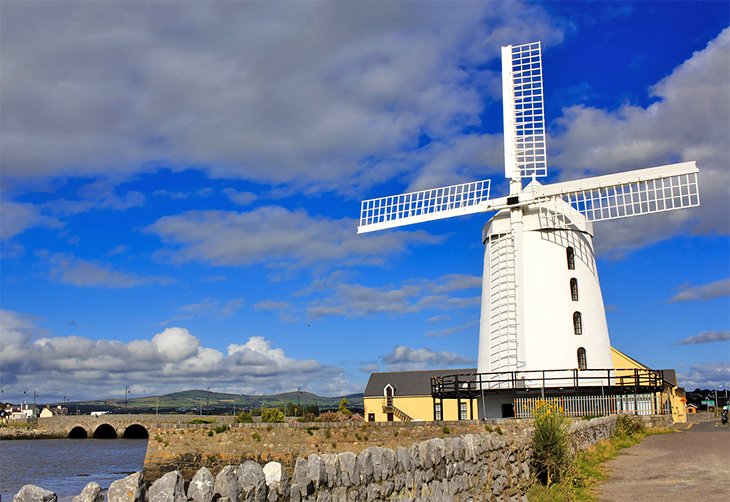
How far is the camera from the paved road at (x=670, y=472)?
13.0 metres

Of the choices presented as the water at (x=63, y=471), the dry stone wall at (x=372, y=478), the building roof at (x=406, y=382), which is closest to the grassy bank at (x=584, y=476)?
the dry stone wall at (x=372, y=478)

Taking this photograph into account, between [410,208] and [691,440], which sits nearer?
[691,440]

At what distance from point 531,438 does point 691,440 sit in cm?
1144

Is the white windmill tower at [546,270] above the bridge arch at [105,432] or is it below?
above

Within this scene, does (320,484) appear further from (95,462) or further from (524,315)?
(95,462)

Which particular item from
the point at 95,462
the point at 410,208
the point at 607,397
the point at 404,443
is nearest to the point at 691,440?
the point at 607,397

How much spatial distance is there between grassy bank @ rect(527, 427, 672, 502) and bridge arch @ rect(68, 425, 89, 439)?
324 ft

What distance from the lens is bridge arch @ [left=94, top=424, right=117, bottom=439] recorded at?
4125 inches

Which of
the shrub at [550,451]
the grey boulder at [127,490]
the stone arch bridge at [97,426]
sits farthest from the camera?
the stone arch bridge at [97,426]

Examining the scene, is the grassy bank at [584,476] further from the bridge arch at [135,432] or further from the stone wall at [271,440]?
the bridge arch at [135,432]

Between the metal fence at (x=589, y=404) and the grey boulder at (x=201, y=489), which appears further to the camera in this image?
the metal fence at (x=589, y=404)

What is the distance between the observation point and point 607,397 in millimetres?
29406

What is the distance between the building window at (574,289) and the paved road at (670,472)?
32.5 ft

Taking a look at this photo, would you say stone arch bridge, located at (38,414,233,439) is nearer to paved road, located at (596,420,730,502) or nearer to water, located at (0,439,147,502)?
water, located at (0,439,147,502)
